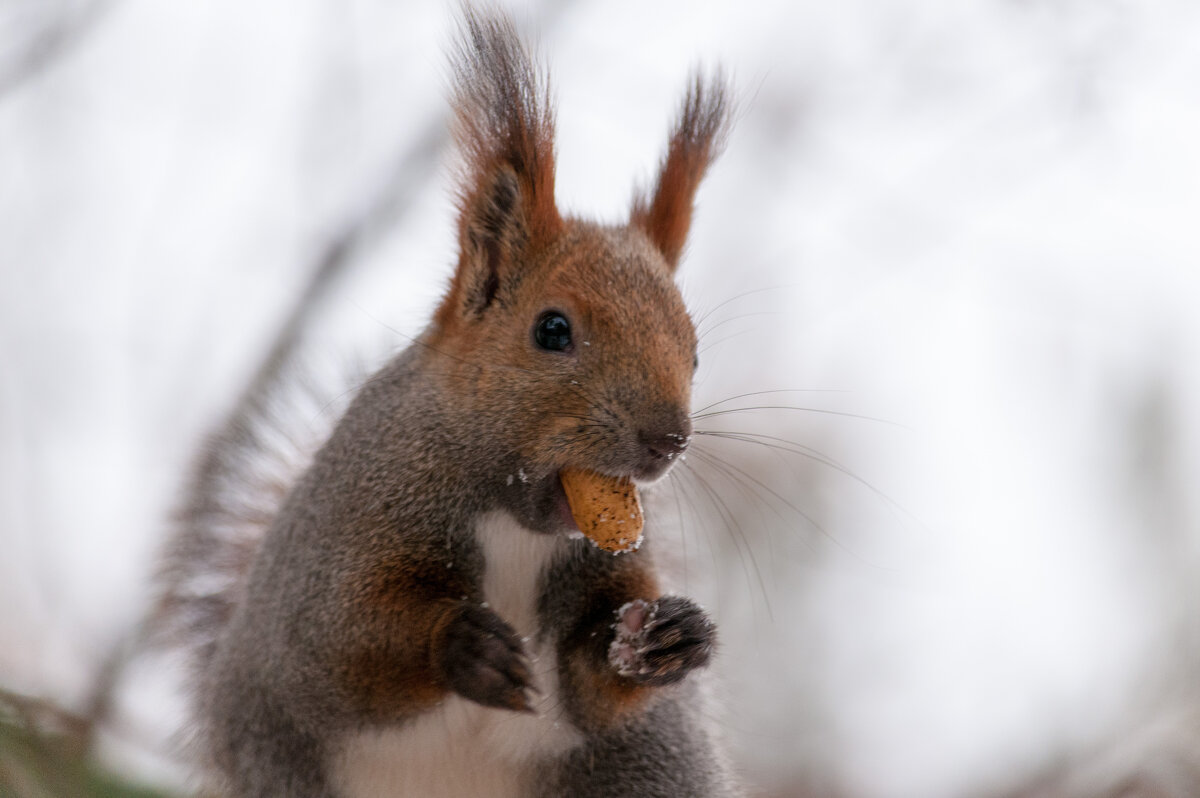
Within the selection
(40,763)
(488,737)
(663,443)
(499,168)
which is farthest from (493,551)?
(40,763)

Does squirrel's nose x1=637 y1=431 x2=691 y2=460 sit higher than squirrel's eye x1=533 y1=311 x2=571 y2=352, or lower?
lower

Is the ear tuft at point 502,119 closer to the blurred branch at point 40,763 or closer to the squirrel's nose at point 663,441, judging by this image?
the squirrel's nose at point 663,441

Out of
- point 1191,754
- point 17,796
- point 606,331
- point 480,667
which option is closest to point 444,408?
point 606,331

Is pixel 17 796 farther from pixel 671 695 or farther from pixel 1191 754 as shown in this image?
pixel 1191 754

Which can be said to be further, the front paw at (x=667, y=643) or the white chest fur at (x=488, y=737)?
the white chest fur at (x=488, y=737)

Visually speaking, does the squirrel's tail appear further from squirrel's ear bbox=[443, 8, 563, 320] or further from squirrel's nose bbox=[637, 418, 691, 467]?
squirrel's nose bbox=[637, 418, 691, 467]

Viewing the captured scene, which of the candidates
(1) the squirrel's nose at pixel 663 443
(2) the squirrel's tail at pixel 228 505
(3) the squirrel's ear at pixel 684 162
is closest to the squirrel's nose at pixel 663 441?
(1) the squirrel's nose at pixel 663 443

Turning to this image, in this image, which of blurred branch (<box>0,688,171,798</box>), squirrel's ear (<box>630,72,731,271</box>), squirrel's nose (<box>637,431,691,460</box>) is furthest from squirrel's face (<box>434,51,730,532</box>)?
blurred branch (<box>0,688,171,798</box>)

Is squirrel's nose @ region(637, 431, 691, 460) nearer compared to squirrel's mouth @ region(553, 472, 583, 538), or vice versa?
squirrel's nose @ region(637, 431, 691, 460)
